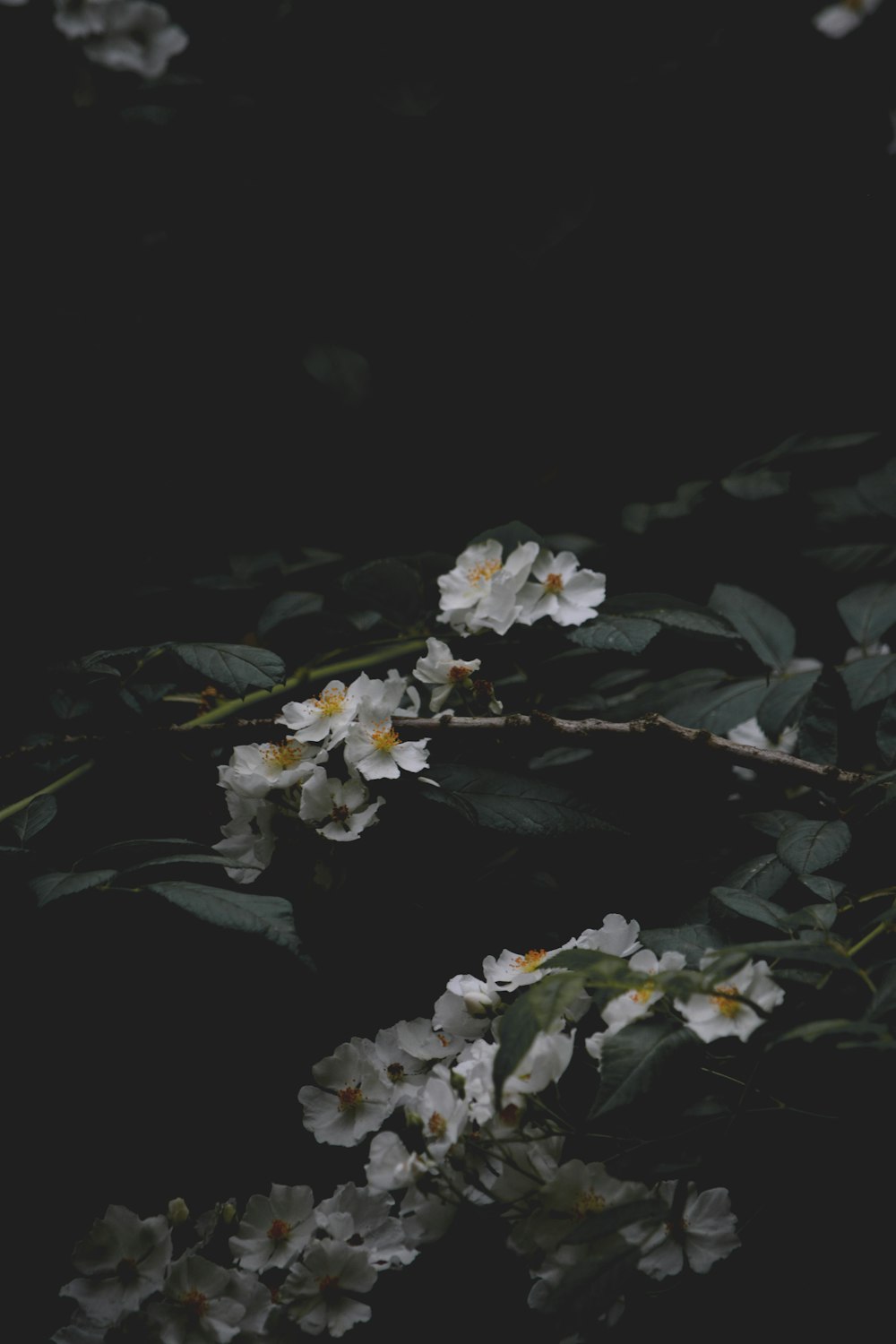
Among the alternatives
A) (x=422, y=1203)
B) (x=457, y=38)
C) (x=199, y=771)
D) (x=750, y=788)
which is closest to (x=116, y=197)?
(x=457, y=38)

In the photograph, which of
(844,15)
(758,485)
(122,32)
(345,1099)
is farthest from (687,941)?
(122,32)

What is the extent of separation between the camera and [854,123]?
55.9 inches

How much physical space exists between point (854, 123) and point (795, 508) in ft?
1.76

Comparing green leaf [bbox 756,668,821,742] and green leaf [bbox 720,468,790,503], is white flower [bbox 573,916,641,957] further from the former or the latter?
green leaf [bbox 720,468,790,503]

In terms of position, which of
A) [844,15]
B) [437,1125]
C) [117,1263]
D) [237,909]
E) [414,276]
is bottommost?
[117,1263]

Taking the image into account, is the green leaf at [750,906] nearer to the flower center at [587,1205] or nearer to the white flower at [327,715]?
the flower center at [587,1205]

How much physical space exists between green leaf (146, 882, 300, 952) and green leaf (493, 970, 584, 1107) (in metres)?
0.17

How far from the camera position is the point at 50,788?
0.95 m

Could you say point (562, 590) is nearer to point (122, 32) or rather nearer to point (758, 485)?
point (758, 485)

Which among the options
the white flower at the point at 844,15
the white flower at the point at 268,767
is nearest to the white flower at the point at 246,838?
the white flower at the point at 268,767

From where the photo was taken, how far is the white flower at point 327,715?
871mm

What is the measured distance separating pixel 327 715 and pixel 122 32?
88cm

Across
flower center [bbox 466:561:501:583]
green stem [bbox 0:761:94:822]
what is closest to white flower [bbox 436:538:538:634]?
flower center [bbox 466:561:501:583]

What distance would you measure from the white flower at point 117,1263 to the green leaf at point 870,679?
742mm
